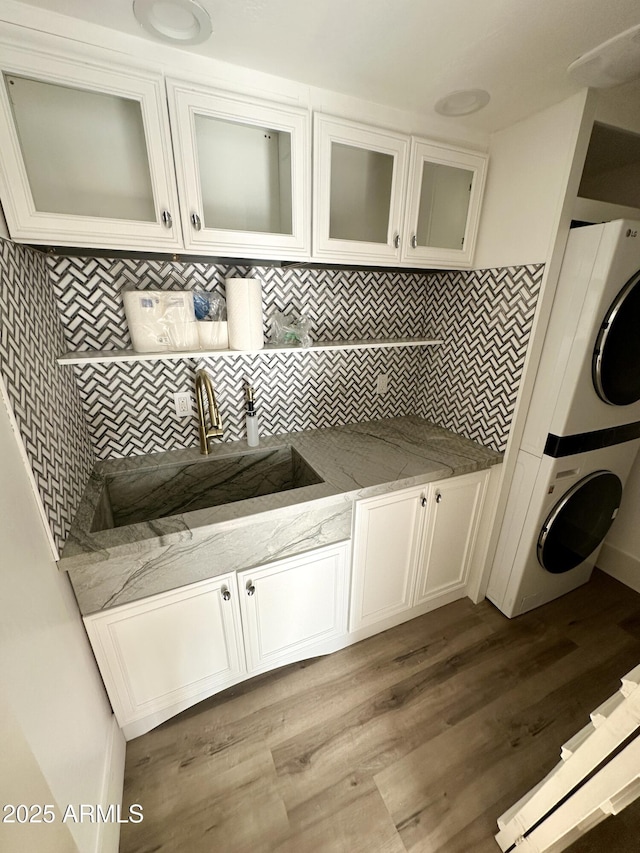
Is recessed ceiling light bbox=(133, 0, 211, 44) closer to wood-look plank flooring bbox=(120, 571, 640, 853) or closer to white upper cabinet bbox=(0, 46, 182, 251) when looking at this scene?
white upper cabinet bbox=(0, 46, 182, 251)

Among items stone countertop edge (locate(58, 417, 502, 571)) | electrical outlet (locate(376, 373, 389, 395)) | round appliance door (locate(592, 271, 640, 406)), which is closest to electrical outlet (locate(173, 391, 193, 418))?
stone countertop edge (locate(58, 417, 502, 571))

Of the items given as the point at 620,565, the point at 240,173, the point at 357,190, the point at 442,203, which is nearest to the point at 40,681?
the point at 240,173

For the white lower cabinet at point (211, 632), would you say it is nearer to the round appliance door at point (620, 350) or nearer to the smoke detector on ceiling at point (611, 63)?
the round appliance door at point (620, 350)

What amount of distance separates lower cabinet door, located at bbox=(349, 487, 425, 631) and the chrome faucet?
697 millimetres

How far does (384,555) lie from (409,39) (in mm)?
1721

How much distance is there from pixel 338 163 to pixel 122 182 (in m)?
0.72

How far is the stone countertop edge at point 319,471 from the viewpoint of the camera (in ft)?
3.38

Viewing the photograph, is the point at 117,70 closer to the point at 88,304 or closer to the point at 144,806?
the point at 88,304

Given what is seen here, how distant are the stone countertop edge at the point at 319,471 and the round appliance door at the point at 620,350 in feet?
1.62

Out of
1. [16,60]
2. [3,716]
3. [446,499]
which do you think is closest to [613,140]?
[446,499]

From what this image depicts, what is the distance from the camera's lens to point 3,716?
0.57 metres

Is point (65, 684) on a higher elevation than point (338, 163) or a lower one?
lower

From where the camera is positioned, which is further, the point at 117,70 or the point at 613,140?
the point at 613,140

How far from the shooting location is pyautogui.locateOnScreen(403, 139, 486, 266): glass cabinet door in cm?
135
